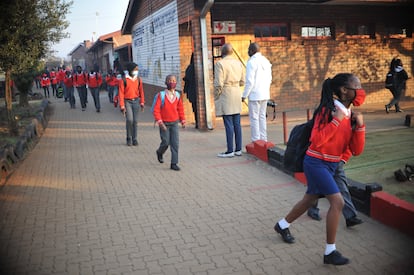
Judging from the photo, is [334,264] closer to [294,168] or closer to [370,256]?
[370,256]

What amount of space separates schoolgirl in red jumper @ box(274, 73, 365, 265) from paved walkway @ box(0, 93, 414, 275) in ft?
1.49

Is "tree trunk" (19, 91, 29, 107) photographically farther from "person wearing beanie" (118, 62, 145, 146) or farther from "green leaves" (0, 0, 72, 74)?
"person wearing beanie" (118, 62, 145, 146)

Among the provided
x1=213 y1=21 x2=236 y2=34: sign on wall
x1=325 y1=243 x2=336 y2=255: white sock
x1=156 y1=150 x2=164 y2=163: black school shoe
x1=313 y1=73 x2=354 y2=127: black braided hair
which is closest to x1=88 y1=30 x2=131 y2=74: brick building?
x1=213 y1=21 x2=236 y2=34: sign on wall

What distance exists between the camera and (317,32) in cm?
1302

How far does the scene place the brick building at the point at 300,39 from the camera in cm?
1186

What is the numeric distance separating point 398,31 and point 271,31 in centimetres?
482

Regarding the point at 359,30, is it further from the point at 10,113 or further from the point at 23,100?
the point at 23,100

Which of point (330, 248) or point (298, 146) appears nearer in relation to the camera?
point (330, 248)

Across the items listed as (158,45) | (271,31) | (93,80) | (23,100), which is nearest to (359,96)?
(271,31)

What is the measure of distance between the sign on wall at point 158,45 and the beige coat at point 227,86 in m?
4.55

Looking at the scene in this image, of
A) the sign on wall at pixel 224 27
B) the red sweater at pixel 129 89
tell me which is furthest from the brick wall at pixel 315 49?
the red sweater at pixel 129 89

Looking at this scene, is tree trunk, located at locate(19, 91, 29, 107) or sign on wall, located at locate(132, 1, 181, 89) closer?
sign on wall, located at locate(132, 1, 181, 89)

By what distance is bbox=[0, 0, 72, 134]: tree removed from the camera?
8.83m

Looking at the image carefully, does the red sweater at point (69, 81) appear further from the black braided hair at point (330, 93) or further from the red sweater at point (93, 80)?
the black braided hair at point (330, 93)
